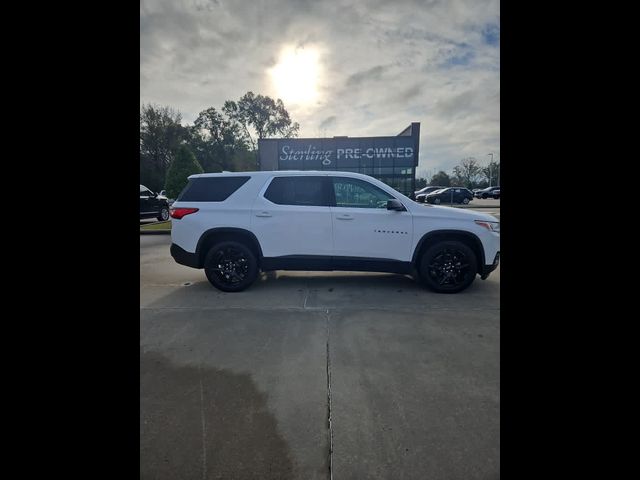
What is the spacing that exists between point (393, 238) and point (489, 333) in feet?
5.95

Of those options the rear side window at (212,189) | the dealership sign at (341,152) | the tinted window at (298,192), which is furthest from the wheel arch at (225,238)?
the dealership sign at (341,152)

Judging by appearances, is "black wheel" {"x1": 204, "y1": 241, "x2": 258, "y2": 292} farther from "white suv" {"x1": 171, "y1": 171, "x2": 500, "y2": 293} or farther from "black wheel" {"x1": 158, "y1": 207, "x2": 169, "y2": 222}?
"black wheel" {"x1": 158, "y1": 207, "x2": 169, "y2": 222}

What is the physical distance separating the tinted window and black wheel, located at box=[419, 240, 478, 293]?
73.5 inches

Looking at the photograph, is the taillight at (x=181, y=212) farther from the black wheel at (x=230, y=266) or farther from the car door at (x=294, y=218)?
the car door at (x=294, y=218)

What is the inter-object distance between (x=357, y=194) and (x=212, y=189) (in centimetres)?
234

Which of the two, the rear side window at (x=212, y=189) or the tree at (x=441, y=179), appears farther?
the tree at (x=441, y=179)

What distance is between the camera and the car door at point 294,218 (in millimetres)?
4637

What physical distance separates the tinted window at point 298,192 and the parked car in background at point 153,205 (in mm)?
8509

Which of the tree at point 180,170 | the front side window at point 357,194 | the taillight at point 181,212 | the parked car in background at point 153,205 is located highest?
the tree at point 180,170

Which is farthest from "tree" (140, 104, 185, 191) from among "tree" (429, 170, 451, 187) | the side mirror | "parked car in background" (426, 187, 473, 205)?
"tree" (429, 170, 451, 187)
